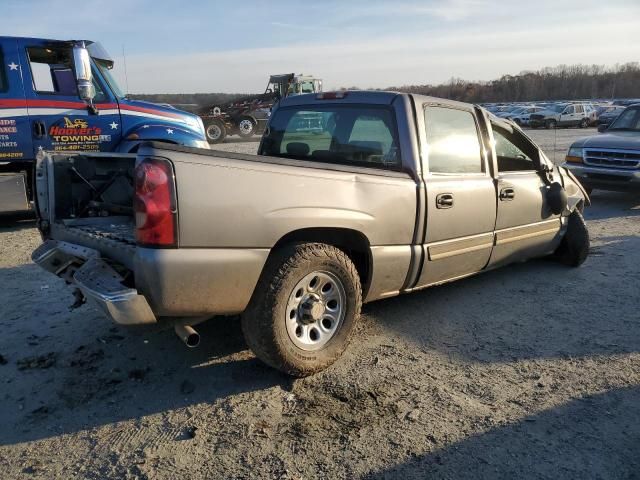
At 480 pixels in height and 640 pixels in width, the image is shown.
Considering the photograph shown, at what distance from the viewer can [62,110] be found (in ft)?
24.5

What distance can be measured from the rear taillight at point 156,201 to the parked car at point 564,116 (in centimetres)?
4033

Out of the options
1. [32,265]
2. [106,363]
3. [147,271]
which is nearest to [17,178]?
Answer: [32,265]

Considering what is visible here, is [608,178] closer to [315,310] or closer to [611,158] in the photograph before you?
[611,158]

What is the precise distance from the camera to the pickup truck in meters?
2.80

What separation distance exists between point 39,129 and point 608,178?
9.10 metres

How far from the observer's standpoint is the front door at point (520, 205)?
4.64 meters

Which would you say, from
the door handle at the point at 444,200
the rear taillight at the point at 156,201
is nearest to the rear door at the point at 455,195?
the door handle at the point at 444,200

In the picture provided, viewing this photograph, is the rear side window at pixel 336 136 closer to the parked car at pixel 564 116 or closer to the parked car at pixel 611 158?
the parked car at pixel 611 158

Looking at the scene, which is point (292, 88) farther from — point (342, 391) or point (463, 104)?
point (342, 391)

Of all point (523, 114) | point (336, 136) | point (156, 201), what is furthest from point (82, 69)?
point (523, 114)

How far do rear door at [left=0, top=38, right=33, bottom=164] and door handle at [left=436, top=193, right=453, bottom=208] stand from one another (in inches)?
232

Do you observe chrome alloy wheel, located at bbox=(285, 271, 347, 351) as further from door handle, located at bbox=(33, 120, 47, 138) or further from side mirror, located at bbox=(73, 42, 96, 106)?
door handle, located at bbox=(33, 120, 47, 138)

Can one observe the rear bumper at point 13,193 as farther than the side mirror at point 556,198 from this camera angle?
Yes

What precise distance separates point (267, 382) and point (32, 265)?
3648 mm
